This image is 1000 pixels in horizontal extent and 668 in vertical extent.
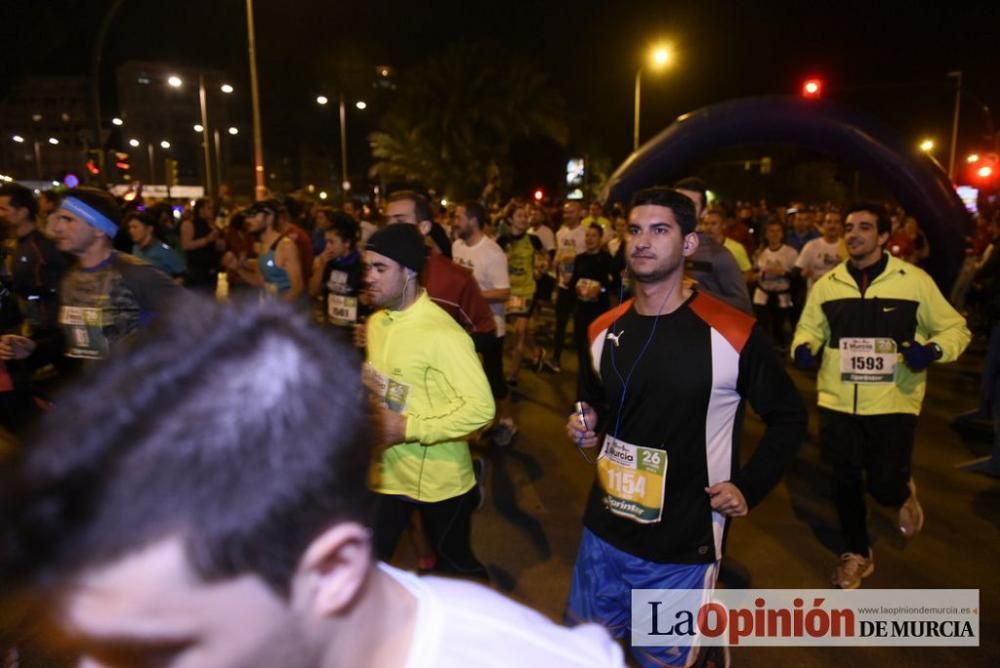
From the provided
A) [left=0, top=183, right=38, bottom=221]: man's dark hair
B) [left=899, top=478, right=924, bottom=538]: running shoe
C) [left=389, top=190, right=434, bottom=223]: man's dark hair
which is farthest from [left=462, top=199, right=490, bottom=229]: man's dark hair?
[left=899, top=478, right=924, bottom=538]: running shoe

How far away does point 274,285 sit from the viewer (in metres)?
6.86

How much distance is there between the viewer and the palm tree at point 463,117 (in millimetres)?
34469

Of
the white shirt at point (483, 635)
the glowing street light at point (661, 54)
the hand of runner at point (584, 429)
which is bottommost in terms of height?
the hand of runner at point (584, 429)

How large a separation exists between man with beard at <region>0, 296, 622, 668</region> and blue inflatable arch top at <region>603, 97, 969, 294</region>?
11334 millimetres

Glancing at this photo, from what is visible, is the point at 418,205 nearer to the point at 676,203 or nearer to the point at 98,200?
the point at 98,200

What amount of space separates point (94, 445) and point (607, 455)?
2.48 m

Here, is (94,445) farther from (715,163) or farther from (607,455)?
(715,163)

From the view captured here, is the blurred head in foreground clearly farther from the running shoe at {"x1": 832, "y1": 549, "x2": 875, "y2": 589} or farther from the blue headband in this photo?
the running shoe at {"x1": 832, "y1": 549, "x2": 875, "y2": 589}

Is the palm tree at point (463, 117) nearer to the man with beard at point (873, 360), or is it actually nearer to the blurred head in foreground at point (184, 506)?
the man with beard at point (873, 360)

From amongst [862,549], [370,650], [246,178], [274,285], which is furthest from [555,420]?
[246,178]

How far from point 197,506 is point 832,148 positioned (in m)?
11.8

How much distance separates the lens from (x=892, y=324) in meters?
4.35

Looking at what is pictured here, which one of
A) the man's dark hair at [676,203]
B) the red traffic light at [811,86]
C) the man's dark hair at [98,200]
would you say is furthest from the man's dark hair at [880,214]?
the red traffic light at [811,86]

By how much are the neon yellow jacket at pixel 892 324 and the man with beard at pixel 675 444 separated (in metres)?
1.79
